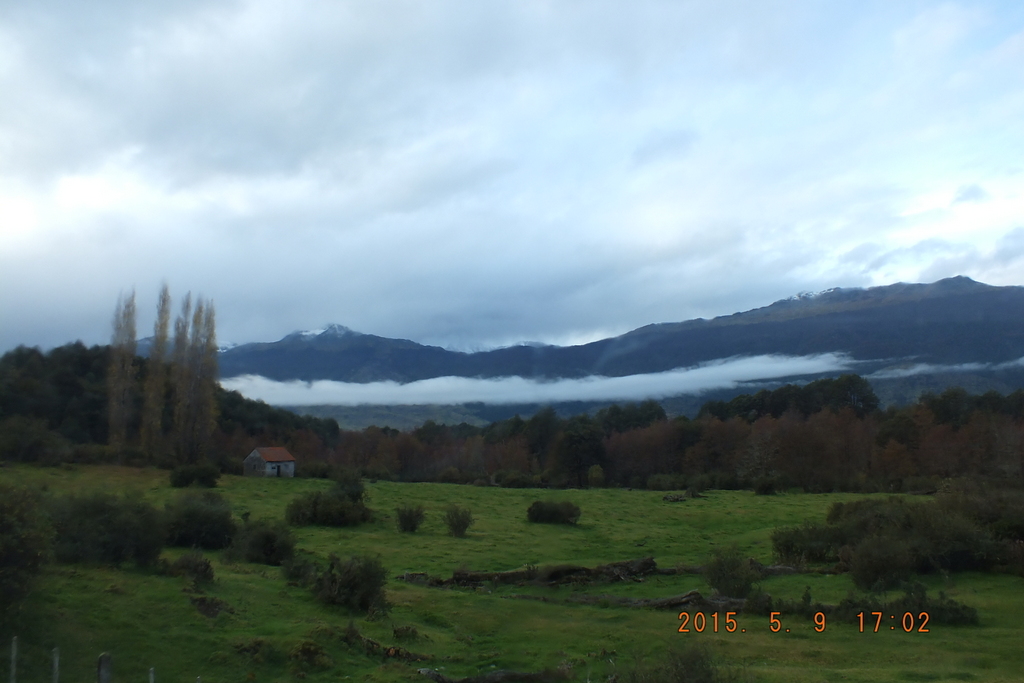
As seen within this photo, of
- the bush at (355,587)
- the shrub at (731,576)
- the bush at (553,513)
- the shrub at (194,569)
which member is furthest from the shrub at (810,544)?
the shrub at (194,569)

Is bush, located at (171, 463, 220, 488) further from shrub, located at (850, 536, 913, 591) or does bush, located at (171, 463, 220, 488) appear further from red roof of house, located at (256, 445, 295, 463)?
shrub, located at (850, 536, 913, 591)

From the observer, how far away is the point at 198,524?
25844 mm

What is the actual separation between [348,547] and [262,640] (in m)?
15.7

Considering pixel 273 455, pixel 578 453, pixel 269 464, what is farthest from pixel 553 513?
pixel 578 453

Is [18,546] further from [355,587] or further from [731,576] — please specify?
[731,576]

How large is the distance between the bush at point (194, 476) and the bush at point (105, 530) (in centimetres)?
3196

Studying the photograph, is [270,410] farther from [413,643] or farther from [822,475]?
[413,643]

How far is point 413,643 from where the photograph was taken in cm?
1619

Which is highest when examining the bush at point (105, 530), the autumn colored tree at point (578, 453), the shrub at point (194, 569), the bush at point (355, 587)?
the bush at point (105, 530)

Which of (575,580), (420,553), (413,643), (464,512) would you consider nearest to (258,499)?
(464,512)

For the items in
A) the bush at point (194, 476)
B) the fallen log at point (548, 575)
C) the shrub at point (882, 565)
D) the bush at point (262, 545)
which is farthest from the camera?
the bush at point (194, 476)

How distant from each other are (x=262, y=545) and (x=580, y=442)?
2436 inches

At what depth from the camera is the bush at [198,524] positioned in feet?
82.6

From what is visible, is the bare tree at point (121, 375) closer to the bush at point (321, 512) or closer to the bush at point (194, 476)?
the bush at point (194, 476)
